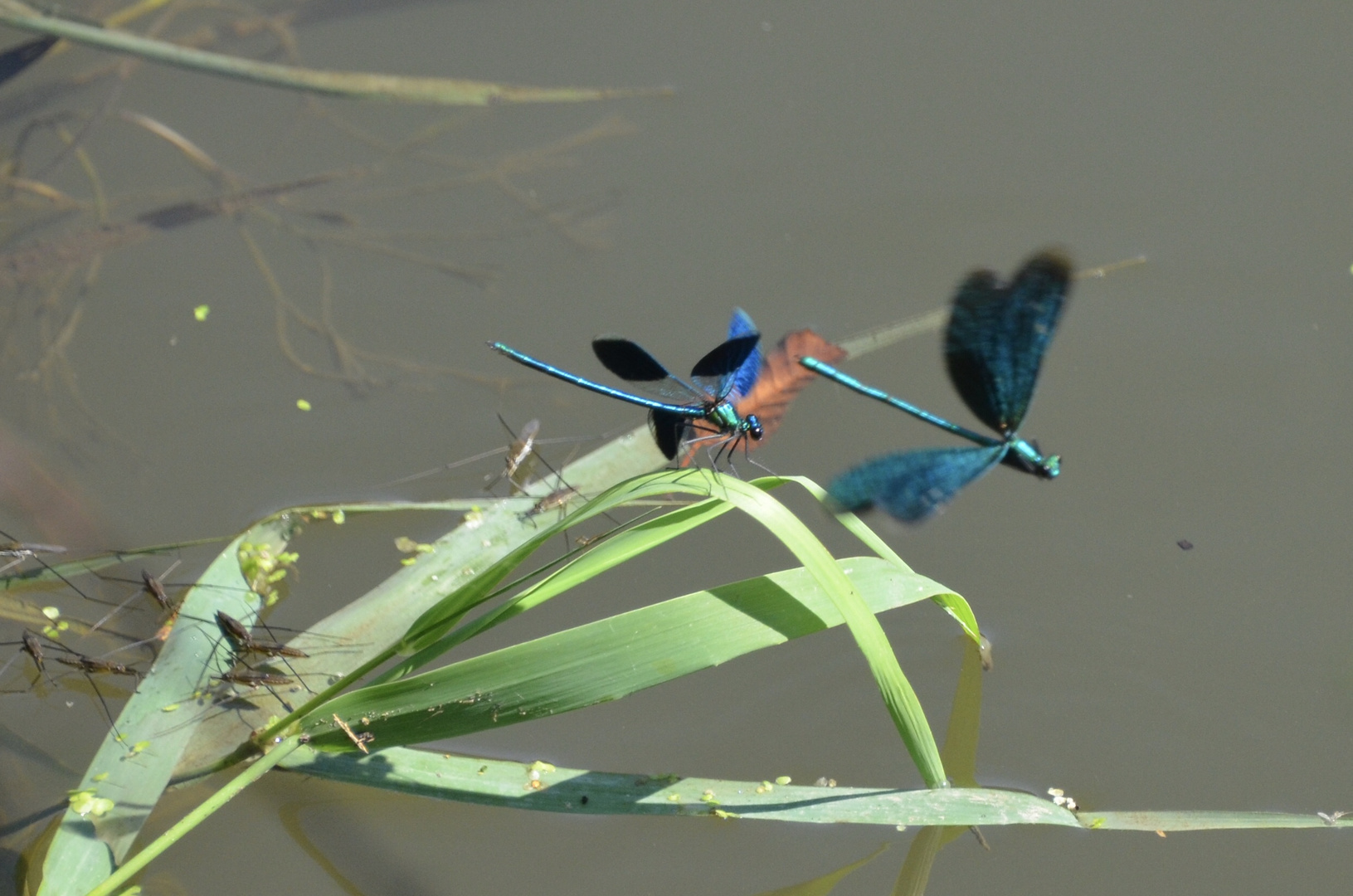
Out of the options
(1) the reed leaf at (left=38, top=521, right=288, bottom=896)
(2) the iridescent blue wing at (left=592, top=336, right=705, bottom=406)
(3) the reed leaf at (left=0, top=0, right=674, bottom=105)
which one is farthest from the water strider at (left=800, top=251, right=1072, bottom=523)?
(3) the reed leaf at (left=0, top=0, right=674, bottom=105)

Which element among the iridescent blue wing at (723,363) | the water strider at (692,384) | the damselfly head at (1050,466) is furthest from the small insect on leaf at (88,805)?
the damselfly head at (1050,466)

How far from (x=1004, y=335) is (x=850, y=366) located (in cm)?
104

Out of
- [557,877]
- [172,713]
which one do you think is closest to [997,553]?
[557,877]

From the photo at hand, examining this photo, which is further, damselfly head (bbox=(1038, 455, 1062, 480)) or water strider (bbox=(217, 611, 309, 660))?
damselfly head (bbox=(1038, 455, 1062, 480))

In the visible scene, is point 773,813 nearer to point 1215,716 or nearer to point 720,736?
point 720,736

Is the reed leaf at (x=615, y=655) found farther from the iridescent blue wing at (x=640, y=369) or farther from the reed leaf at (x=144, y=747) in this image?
the iridescent blue wing at (x=640, y=369)

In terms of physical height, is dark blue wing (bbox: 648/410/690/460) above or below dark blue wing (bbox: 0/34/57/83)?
below

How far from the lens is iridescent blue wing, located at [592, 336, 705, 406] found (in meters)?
2.72

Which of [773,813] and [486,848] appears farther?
[486,848]

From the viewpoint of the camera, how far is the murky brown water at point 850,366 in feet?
9.80

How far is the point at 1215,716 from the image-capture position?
3.10 m

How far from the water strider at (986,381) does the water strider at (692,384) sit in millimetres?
271

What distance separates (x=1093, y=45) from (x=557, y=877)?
4265mm

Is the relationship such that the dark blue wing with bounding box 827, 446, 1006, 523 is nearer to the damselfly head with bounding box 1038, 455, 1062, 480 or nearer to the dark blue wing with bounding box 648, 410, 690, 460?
the damselfly head with bounding box 1038, 455, 1062, 480
